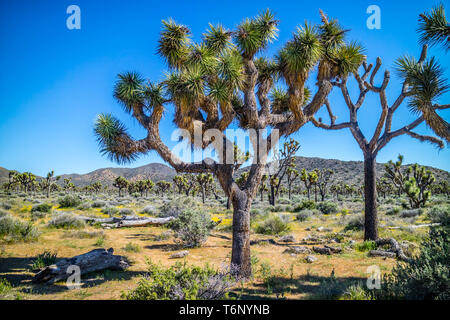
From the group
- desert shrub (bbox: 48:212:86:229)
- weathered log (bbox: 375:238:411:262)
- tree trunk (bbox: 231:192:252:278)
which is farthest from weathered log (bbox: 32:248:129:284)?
weathered log (bbox: 375:238:411:262)

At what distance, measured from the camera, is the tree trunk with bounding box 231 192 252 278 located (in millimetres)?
6523

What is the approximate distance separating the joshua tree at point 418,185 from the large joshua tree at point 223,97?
18481 mm

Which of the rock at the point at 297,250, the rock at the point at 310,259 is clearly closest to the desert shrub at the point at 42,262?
the rock at the point at 297,250

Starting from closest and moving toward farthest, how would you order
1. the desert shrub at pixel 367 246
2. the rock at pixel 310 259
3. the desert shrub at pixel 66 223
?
1. the rock at pixel 310 259
2. the desert shrub at pixel 367 246
3. the desert shrub at pixel 66 223

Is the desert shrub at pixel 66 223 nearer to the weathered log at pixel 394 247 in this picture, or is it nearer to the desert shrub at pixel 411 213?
the weathered log at pixel 394 247

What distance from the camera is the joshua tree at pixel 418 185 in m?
20.5

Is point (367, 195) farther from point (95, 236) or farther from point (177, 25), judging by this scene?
point (95, 236)

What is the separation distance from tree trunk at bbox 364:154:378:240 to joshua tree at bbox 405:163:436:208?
13366mm

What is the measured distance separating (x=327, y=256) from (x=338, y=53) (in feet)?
23.4

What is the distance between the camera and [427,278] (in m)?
4.06

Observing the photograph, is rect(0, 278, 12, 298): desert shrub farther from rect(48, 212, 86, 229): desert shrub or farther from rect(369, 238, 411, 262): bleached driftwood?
rect(369, 238, 411, 262): bleached driftwood

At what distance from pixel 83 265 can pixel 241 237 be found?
14.9 feet
